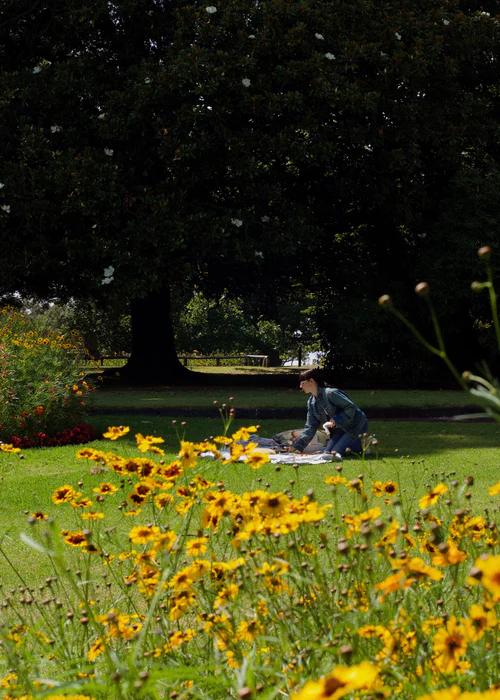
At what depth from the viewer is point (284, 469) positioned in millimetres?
10031

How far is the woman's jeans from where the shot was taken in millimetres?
10641

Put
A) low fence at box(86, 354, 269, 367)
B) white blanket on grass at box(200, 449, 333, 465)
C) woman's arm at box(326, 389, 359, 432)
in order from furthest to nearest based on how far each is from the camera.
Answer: low fence at box(86, 354, 269, 367) < woman's arm at box(326, 389, 359, 432) < white blanket on grass at box(200, 449, 333, 465)

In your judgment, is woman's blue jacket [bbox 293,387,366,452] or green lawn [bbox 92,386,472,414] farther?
green lawn [bbox 92,386,472,414]

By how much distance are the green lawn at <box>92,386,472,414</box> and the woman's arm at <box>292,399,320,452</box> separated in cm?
569

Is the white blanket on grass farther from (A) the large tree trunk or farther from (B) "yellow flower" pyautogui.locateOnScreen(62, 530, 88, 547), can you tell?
(A) the large tree trunk

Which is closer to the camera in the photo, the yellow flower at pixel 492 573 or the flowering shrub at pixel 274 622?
the yellow flower at pixel 492 573

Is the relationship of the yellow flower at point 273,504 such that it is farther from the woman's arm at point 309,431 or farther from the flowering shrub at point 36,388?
the flowering shrub at point 36,388

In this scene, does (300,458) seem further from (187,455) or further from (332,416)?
(187,455)

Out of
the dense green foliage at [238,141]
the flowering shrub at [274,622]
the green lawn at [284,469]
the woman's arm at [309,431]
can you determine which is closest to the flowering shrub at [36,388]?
the green lawn at [284,469]

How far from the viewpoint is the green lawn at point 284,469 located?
7184 mm

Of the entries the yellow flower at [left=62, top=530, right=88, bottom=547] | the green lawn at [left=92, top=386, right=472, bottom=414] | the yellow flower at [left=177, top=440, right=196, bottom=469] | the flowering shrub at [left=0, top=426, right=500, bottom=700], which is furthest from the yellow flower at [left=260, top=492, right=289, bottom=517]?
the green lawn at [left=92, top=386, right=472, bottom=414]

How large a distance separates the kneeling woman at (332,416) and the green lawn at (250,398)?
5.69 meters

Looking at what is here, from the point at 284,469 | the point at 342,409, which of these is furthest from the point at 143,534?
the point at 342,409

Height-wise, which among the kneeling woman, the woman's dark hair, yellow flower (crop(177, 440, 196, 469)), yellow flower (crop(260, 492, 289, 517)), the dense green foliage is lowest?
the kneeling woman
